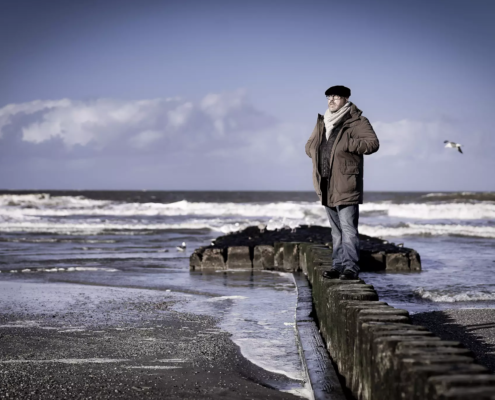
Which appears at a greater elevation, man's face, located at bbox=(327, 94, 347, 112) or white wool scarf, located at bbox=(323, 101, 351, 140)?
man's face, located at bbox=(327, 94, 347, 112)

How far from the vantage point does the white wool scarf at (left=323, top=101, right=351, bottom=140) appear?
5.92 meters

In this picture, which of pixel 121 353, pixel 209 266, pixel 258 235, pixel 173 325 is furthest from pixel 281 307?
pixel 258 235

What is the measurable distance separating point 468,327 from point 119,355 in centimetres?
321

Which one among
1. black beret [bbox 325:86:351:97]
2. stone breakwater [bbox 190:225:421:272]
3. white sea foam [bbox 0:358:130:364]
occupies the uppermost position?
black beret [bbox 325:86:351:97]

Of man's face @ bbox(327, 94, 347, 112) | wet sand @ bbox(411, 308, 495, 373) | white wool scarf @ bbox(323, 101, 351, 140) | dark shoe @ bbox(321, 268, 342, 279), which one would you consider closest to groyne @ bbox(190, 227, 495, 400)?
dark shoe @ bbox(321, 268, 342, 279)

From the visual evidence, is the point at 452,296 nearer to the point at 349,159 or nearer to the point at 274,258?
the point at 349,159

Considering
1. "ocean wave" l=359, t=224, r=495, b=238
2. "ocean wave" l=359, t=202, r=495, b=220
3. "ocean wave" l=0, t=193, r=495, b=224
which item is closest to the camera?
"ocean wave" l=359, t=224, r=495, b=238

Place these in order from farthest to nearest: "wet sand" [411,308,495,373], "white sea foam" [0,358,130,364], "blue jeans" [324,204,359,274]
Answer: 1. "blue jeans" [324,204,359,274]
2. "wet sand" [411,308,495,373]
3. "white sea foam" [0,358,130,364]

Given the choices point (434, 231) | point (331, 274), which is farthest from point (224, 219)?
point (331, 274)

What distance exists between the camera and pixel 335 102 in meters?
5.96

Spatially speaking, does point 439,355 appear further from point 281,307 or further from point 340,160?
point 281,307

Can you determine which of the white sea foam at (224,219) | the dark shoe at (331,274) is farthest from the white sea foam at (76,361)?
the white sea foam at (224,219)

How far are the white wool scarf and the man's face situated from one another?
0.10 ft

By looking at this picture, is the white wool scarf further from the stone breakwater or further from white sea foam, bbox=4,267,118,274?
white sea foam, bbox=4,267,118,274
